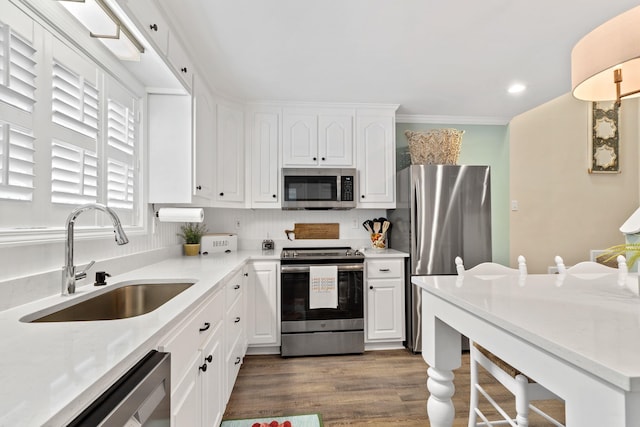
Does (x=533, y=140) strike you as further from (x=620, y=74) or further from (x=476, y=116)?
(x=620, y=74)

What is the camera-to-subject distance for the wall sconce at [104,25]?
1.17 m

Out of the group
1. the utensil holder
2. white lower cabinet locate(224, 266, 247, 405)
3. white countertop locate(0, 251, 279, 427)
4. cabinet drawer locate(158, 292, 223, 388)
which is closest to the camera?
white countertop locate(0, 251, 279, 427)

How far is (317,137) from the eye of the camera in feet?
10.8

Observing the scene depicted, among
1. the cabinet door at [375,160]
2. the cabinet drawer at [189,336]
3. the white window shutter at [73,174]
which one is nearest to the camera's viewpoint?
the cabinet drawer at [189,336]

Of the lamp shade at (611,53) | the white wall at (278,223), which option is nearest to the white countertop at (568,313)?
the lamp shade at (611,53)

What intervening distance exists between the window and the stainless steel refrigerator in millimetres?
2280

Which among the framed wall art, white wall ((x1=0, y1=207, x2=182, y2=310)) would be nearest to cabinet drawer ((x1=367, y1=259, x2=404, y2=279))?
white wall ((x1=0, y1=207, x2=182, y2=310))

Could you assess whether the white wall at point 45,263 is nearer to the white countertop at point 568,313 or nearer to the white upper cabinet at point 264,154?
the white upper cabinet at point 264,154

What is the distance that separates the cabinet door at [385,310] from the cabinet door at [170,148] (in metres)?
1.80

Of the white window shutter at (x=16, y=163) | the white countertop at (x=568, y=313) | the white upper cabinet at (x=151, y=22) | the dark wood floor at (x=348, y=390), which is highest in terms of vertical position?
the white upper cabinet at (x=151, y=22)

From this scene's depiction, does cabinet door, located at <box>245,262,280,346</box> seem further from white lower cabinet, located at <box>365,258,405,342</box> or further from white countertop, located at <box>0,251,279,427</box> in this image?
white countertop, located at <box>0,251,279,427</box>

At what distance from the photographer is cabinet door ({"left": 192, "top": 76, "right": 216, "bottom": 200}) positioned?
7.84ft

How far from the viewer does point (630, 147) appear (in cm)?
388

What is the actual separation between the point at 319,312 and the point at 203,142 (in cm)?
172
